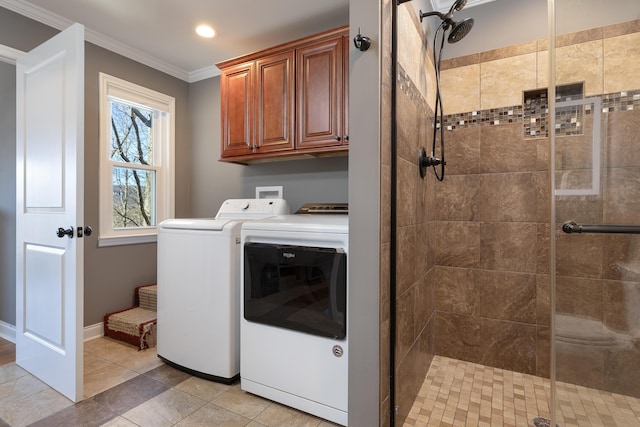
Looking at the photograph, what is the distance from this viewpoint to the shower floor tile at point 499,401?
1.40 meters

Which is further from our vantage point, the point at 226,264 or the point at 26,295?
the point at 26,295

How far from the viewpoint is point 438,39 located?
212cm

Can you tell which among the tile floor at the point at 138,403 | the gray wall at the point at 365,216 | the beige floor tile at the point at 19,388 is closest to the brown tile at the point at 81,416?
the tile floor at the point at 138,403

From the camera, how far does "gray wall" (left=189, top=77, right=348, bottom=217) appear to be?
2.57 meters

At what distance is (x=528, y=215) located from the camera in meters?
1.95

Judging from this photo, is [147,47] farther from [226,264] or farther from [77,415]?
[77,415]

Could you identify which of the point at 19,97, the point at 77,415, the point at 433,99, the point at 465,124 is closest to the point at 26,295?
the point at 77,415

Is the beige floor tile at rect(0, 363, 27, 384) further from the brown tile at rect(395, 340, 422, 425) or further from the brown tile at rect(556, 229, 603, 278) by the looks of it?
the brown tile at rect(556, 229, 603, 278)

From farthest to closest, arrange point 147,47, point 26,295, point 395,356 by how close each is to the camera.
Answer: point 147,47 → point 26,295 → point 395,356

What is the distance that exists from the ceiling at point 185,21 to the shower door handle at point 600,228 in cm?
188

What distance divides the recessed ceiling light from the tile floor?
8.00 ft

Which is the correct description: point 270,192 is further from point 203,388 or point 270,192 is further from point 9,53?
point 9,53

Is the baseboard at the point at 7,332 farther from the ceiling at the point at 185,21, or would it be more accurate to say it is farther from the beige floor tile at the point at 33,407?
the ceiling at the point at 185,21

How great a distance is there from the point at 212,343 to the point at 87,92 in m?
2.17
